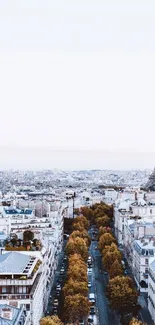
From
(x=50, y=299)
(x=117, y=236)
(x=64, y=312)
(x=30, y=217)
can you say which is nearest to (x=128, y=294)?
(x=64, y=312)

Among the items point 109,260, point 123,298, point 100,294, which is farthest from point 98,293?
point 123,298

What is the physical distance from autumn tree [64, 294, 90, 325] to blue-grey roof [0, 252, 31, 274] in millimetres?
4458

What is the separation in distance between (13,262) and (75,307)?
5857 mm

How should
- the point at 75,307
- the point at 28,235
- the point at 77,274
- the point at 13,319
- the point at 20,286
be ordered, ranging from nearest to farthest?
the point at 13,319 → the point at 20,286 → the point at 75,307 → the point at 77,274 → the point at 28,235

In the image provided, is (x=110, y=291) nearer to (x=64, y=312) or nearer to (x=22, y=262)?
(x=64, y=312)

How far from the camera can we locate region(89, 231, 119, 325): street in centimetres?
4413

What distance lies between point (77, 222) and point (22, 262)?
45910 mm

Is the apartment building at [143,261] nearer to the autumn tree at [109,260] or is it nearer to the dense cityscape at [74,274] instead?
the dense cityscape at [74,274]

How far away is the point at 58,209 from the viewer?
8062 cm

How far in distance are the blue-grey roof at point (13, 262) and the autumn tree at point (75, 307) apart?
14.6 feet

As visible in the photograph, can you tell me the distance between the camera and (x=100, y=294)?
168 feet

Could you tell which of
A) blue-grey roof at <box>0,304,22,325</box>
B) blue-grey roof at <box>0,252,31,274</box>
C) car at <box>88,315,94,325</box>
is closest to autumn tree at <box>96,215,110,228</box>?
car at <box>88,315,94,325</box>

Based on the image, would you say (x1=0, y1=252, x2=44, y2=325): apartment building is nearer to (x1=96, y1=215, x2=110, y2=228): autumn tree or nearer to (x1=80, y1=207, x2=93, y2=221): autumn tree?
(x1=96, y1=215, x2=110, y2=228): autumn tree

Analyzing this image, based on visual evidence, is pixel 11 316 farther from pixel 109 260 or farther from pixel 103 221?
pixel 103 221
